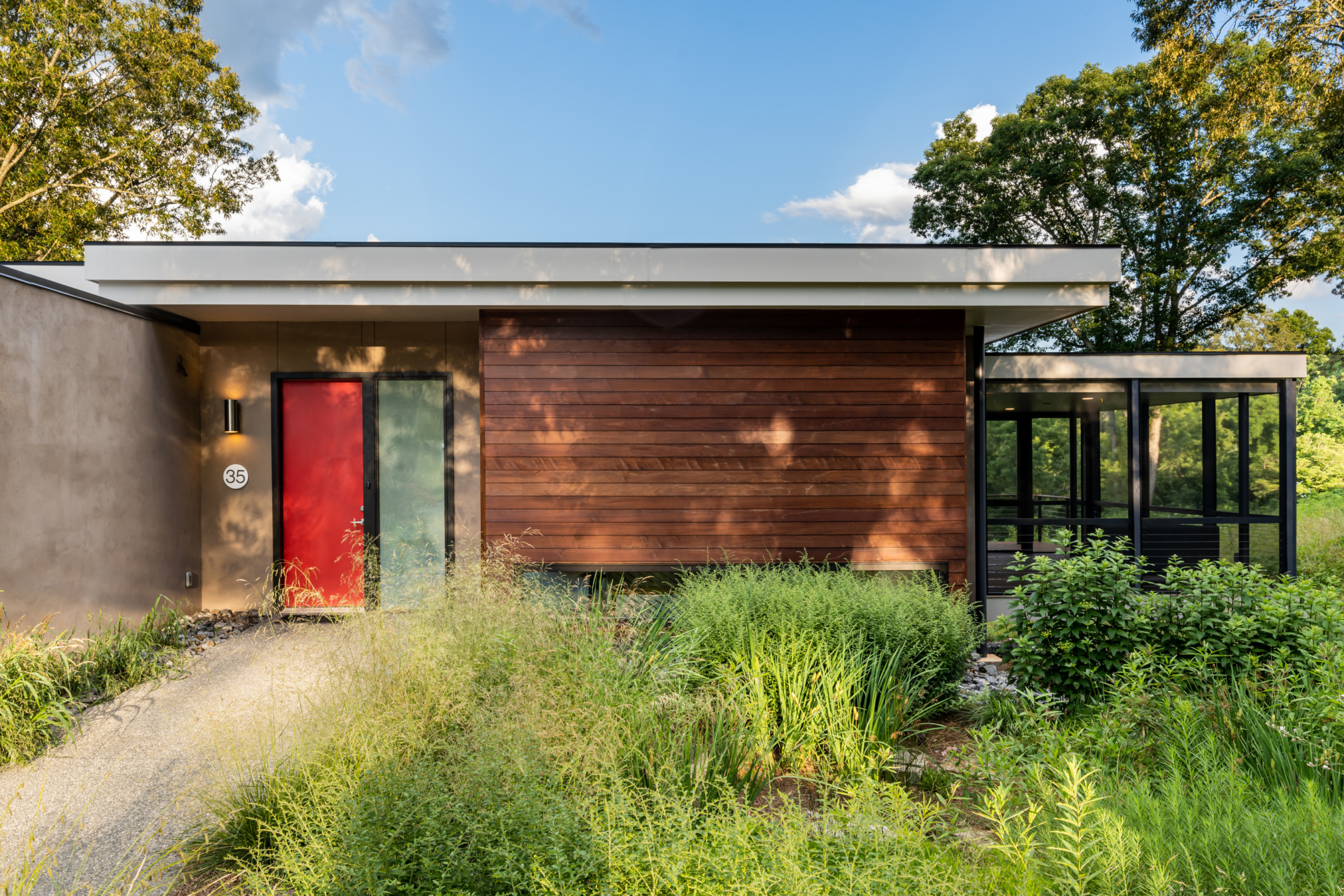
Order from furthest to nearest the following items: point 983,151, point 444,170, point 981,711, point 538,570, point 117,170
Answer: point 444,170
point 983,151
point 117,170
point 538,570
point 981,711

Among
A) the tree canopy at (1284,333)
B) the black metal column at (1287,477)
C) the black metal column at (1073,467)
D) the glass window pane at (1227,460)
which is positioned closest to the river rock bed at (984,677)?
the black metal column at (1287,477)

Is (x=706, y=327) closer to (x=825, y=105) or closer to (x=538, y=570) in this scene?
(x=538, y=570)

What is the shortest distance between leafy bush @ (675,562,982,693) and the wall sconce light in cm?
421

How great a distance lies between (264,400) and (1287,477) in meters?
8.86

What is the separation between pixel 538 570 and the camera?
191 inches

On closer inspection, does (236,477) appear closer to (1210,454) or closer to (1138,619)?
(1138,619)

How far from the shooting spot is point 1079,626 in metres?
3.01

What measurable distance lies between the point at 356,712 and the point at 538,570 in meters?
2.45

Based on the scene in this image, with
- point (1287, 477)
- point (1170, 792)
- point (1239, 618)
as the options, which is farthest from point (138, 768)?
point (1287, 477)

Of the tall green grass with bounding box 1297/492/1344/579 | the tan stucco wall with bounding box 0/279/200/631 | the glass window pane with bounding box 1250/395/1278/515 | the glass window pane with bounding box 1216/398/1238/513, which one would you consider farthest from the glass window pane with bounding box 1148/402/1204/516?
the tan stucco wall with bounding box 0/279/200/631

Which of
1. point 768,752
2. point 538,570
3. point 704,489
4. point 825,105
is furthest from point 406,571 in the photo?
point 825,105

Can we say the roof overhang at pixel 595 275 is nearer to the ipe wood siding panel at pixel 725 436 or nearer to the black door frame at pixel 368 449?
the ipe wood siding panel at pixel 725 436

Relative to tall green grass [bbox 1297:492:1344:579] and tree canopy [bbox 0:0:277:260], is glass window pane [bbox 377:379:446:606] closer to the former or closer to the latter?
tall green grass [bbox 1297:492:1344:579]

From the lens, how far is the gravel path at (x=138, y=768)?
2268 millimetres
